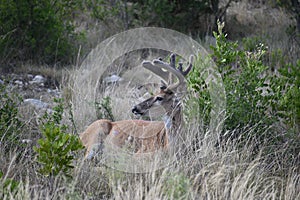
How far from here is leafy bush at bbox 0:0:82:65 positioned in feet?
30.9

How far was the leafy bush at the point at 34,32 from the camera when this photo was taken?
9.41m

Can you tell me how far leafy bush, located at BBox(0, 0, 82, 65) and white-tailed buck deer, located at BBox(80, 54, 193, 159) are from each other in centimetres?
376

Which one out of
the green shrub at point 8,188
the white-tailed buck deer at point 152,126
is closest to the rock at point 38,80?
the white-tailed buck deer at point 152,126

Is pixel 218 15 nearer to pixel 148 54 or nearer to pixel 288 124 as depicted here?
pixel 148 54

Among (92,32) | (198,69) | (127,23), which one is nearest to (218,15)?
(127,23)

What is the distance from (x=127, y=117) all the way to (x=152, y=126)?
966 millimetres

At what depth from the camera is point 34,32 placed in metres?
9.83

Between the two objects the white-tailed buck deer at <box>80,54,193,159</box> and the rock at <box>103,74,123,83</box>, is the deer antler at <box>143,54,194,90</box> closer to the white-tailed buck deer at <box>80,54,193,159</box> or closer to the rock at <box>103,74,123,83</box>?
the white-tailed buck deer at <box>80,54,193,159</box>

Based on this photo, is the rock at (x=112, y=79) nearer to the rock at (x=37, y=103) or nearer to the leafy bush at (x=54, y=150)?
the rock at (x=37, y=103)

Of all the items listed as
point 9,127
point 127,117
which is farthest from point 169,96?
point 9,127

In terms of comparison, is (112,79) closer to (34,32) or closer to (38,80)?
(38,80)

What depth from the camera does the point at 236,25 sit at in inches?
514

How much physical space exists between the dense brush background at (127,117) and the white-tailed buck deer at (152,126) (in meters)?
0.15

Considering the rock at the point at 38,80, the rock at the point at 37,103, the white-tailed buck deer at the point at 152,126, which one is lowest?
the rock at the point at 38,80
